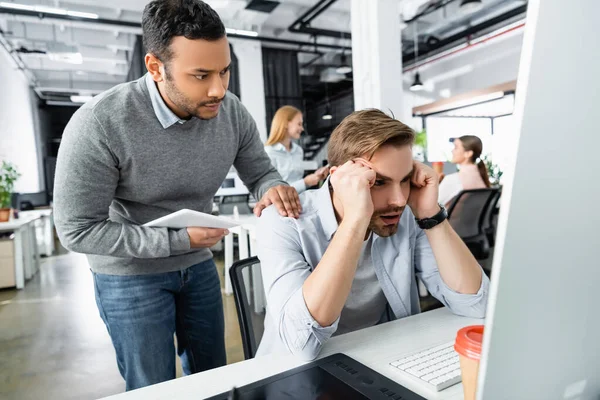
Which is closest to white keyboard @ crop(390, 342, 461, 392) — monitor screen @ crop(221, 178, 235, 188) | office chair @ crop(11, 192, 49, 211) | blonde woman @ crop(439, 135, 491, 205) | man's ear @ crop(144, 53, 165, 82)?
Answer: man's ear @ crop(144, 53, 165, 82)

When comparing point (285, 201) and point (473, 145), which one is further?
point (473, 145)

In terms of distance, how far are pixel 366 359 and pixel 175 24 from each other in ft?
3.03

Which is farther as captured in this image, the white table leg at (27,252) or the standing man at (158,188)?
the white table leg at (27,252)

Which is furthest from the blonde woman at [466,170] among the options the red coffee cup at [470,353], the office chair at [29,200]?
the office chair at [29,200]

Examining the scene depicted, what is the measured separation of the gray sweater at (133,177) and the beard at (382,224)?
49 cm

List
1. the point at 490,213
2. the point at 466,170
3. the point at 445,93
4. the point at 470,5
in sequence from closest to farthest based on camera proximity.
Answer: the point at 490,213, the point at 466,170, the point at 470,5, the point at 445,93

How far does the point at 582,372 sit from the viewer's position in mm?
405

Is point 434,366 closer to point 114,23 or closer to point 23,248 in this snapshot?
point 23,248

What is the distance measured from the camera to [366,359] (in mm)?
855

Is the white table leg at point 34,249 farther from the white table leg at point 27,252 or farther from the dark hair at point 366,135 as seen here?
the dark hair at point 366,135

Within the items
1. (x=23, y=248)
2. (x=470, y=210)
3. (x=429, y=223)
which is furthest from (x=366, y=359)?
(x=23, y=248)

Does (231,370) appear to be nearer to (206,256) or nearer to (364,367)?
(364,367)

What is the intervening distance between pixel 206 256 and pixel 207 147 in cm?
37

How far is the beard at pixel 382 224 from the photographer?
1.10 metres
